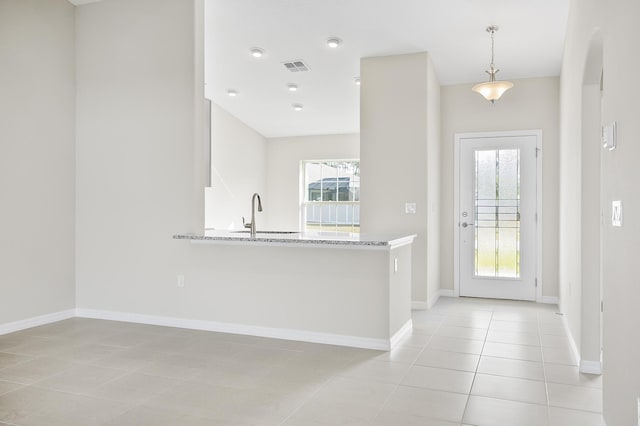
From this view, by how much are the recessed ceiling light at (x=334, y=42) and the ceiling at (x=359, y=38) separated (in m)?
0.05

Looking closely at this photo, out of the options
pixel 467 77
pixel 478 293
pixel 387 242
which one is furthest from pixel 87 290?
pixel 467 77

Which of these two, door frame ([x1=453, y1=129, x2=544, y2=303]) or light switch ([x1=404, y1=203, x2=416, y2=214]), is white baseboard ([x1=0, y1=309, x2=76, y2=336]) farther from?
door frame ([x1=453, y1=129, x2=544, y2=303])

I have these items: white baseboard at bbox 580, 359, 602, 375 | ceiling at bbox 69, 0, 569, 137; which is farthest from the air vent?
white baseboard at bbox 580, 359, 602, 375

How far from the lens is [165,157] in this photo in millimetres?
4465

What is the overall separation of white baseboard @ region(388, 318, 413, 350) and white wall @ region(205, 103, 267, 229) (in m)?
4.06

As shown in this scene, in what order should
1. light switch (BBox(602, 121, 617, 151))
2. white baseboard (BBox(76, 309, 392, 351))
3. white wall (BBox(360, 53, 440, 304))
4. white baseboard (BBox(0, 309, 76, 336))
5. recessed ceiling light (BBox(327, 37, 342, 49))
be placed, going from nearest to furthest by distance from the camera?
light switch (BBox(602, 121, 617, 151))
white baseboard (BBox(76, 309, 392, 351))
white baseboard (BBox(0, 309, 76, 336))
recessed ceiling light (BBox(327, 37, 342, 49))
white wall (BBox(360, 53, 440, 304))

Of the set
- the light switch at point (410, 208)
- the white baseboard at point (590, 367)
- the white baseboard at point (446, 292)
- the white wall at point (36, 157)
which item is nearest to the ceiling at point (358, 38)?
the white wall at point (36, 157)

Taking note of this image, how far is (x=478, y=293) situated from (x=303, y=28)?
3.87 metres

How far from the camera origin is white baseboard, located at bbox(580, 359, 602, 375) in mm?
3166

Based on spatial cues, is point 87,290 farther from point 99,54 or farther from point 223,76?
point 223,76

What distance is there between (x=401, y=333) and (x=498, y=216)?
2676 mm

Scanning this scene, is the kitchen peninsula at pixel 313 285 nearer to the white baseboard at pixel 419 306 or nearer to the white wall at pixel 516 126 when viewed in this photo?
the white baseboard at pixel 419 306

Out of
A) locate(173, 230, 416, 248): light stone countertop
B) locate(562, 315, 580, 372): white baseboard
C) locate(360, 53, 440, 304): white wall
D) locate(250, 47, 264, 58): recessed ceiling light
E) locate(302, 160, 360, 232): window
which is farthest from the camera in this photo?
locate(302, 160, 360, 232): window

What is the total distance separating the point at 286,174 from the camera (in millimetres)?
9117
